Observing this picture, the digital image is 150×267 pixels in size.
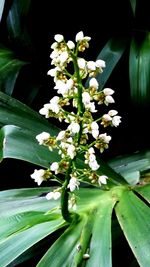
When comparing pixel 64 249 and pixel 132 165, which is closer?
pixel 64 249

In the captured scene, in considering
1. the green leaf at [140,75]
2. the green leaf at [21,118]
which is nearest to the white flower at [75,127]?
the green leaf at [21,118]

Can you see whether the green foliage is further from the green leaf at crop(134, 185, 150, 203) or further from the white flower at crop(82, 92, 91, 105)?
the white flower at crop(82, 92, 91, 105)

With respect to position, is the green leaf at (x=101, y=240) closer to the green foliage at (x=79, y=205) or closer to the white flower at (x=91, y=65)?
the green foliage at (x=79, y=205)

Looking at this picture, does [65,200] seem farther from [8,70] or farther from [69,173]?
[8,70]

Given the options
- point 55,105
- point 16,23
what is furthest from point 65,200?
point 16,23

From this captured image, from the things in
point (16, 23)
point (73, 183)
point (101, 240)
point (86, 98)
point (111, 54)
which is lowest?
point (101, 240)

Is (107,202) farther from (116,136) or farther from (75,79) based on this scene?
(116,136)

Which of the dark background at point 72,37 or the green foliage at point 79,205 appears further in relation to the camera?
the dark background at point 72,37

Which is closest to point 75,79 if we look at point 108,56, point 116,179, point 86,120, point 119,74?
point 86,120
